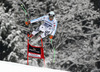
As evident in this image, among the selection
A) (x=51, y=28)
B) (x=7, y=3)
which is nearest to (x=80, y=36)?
(x=7, y=3)

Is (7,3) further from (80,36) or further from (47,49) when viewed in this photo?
(80,36)

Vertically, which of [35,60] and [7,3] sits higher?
[7,3]

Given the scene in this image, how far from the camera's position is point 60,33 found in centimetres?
950

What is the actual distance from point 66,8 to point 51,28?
4835 mm

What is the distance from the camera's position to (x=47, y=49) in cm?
941

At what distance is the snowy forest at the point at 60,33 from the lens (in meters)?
8.80

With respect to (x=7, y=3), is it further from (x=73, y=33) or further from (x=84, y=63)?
(x=84, y=63)

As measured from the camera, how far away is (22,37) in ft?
30.0

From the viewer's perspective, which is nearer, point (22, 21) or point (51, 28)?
point (51, 28)

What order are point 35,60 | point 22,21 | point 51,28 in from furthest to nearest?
point 22,21
point 35,60
point 51,28

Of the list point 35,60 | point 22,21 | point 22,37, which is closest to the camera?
point 35,60

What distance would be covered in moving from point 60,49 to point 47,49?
0.78 metres

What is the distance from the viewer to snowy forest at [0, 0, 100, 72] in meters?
8.80

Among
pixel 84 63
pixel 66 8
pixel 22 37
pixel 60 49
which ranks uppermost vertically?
pixel 66 8
